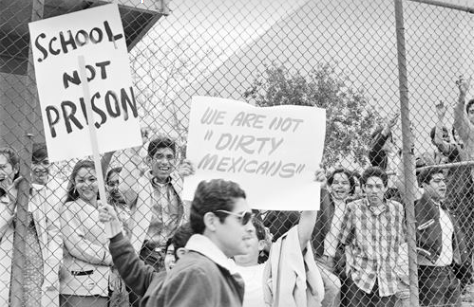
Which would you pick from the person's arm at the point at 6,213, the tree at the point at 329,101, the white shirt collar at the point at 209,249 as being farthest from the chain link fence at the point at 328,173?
the tree at the point at 329,101

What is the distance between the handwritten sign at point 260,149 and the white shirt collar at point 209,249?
1.17 metres

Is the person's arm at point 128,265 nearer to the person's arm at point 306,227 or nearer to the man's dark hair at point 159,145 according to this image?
the person's arm at point 306,227

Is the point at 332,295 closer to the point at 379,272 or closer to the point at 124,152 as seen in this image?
the point at 379,272

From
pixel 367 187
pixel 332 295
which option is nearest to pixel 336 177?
pixel 367 187

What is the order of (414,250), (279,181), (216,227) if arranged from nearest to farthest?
(216,227), (279,181), (414,250)

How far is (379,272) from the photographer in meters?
4.63

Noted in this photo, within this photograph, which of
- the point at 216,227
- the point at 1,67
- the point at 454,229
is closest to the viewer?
the point at 216,227

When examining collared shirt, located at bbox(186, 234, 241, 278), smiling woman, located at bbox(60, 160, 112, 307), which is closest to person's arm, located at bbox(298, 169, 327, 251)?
collared shirt, located at bbox(186, 234, 241, 278)

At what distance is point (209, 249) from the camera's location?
218cm

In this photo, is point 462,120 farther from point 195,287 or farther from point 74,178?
point 195,287

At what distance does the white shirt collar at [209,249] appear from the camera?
214 cm

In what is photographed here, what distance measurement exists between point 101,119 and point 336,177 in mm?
2325

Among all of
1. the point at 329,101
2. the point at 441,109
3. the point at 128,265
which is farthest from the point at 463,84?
the point at 329,101

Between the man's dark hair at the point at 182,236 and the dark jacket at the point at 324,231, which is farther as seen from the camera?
the dark jacket at the point at 324,231
